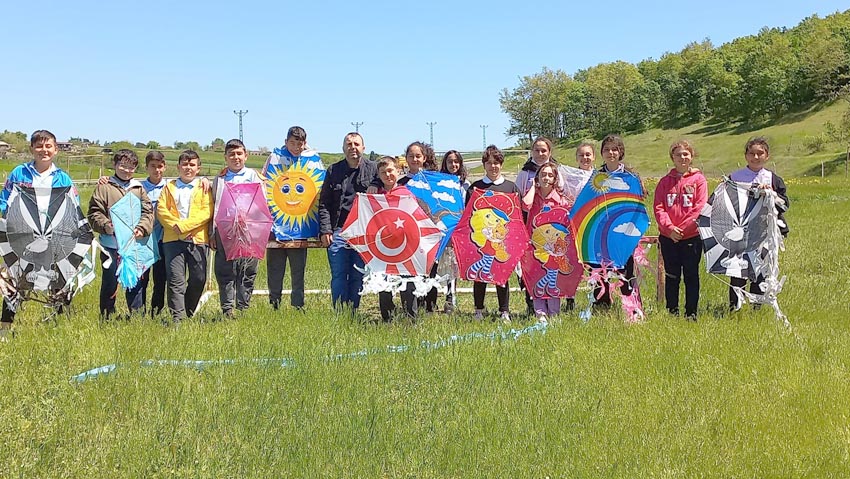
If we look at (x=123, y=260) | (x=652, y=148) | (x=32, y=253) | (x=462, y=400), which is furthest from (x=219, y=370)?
(x=652, y=148)

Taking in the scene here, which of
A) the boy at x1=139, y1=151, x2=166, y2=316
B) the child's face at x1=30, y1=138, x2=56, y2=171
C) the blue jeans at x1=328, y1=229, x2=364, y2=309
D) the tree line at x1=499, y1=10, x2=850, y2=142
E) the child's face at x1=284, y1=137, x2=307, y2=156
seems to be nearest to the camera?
the child's face at x1=30, y1=138, x2=56, y2=171

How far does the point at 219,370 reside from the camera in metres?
5.88

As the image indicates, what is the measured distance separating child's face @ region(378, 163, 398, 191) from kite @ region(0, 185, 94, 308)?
11.5ft

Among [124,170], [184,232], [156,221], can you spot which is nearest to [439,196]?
[184,232]

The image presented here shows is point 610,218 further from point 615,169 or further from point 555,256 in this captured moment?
point 555,256

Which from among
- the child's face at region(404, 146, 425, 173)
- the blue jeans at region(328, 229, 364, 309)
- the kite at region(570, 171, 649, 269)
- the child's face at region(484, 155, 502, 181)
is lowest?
the blue jeans at region(328, 229, 364, 309)

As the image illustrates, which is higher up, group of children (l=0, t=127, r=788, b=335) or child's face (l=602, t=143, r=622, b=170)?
child's face (l=602, t=143, r=622, b=170)

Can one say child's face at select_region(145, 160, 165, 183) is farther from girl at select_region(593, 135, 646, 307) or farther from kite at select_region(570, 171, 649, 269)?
girl at select_region(593, 135, 646, 307)

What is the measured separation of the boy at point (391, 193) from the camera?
8156 millimetres

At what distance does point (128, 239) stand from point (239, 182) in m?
1.43

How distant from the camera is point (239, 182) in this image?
8305 mm

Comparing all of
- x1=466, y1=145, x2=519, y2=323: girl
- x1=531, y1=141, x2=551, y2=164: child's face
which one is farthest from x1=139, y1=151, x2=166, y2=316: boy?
x1=531, y1=141, x2=551, y2=164: child's face

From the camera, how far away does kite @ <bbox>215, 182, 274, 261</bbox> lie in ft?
26.6

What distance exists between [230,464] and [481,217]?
470 centimetres
